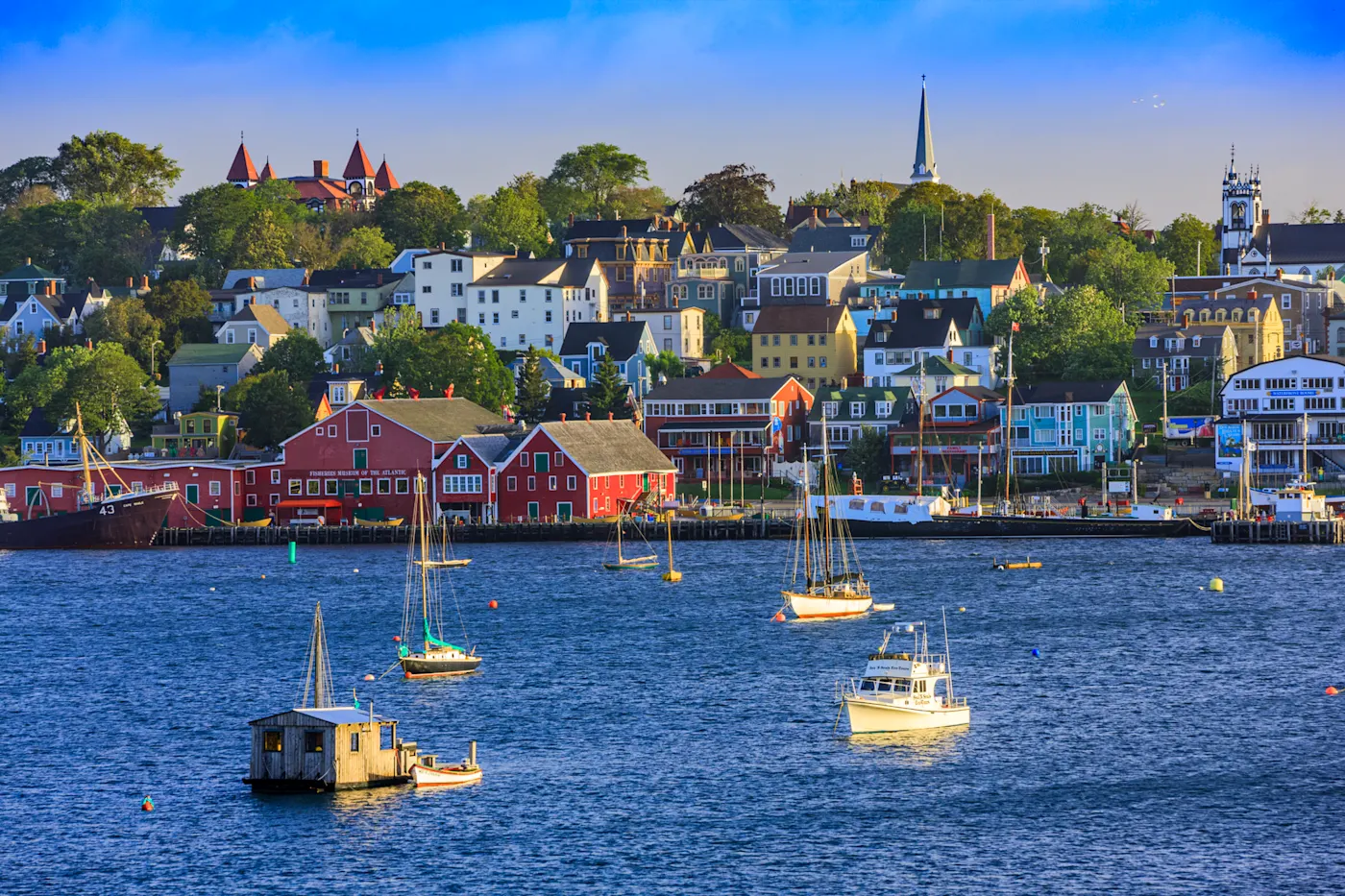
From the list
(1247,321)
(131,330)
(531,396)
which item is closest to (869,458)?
(531,396)

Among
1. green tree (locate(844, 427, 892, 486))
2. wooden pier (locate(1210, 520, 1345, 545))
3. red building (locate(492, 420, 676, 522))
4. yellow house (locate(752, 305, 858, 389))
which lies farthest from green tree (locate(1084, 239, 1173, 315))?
red building (locate(492, 420, 676, 522))

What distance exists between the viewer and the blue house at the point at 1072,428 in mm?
121500

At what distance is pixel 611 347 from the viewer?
14750 centimetres

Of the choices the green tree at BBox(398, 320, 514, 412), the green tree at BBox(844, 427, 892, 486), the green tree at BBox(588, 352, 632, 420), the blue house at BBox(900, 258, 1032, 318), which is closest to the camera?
the green tree at BBox(844, 427, 892, 486)

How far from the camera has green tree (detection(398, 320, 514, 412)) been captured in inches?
5285

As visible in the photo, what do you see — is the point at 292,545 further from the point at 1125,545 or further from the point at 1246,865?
the point at 1246,865

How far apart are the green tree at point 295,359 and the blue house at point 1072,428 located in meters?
51.4

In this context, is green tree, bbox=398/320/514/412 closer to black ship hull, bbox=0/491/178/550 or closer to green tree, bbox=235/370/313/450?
green tree, bbox=235/370/313/450

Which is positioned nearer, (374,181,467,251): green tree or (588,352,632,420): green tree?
(588,352,632,420): green tree

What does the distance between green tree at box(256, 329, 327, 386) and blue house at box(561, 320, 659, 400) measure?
56.8 ft

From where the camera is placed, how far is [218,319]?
166m

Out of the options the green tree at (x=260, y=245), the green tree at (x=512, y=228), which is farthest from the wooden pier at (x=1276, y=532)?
the green tree at (x=260, y=245)

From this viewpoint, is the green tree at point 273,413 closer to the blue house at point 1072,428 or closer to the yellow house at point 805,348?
the yellow house at point 805,348

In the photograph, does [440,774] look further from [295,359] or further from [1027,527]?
[295,359]
